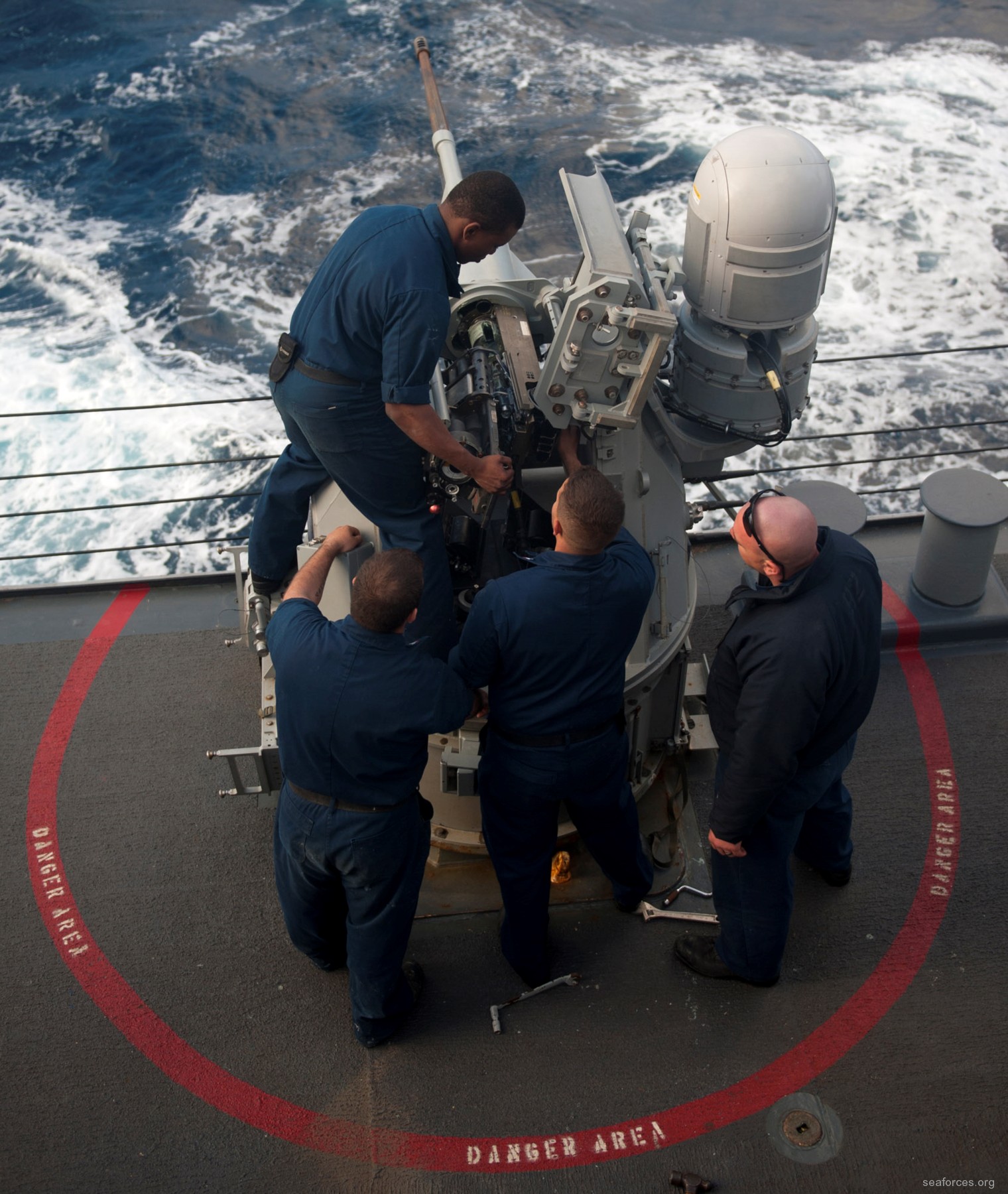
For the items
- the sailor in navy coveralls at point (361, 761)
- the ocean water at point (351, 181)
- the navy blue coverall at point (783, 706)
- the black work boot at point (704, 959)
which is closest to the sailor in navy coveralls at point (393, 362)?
the sailor in navy coveralls at point (361, 761)

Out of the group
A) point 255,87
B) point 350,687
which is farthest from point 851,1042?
point 255,87

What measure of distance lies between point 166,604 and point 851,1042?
369 centimetres

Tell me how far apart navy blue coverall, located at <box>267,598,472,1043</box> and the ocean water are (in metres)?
5.18

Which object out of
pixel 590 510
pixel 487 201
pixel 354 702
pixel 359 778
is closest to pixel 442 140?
pixel 487 201

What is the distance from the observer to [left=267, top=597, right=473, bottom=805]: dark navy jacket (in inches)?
124

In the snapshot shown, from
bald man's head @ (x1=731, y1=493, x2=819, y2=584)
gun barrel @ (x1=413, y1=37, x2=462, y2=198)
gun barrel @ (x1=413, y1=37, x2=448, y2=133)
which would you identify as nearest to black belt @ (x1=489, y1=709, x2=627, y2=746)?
bald man's head @ (x1=731, y1=493, x2=819, y2=584)

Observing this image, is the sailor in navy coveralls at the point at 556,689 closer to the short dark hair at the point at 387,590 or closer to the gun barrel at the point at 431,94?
the short dark hair at the point at 387,590

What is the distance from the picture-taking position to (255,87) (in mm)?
14352

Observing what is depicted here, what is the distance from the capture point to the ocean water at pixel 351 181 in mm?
9539

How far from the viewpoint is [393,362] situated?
3389 millimetres

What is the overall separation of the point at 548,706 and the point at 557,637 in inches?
9.8

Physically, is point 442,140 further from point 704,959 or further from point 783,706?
point 704,959

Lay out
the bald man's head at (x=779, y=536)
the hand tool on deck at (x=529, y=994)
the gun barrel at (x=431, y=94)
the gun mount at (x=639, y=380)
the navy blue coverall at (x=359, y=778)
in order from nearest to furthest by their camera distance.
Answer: the bald man's head at (x=779, y=536) → the navy blue coverall at (x=359, y=778) → the gun mount at (x=639, y=380) → the hand tool on deck at (x=529, y=994) → the gun barrel at (x=431, y=94)

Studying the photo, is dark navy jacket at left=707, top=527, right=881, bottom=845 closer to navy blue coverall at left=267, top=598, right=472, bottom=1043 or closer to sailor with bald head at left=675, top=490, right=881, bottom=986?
sailor with bald head at left=675, top=490, right=881, bottom=986
